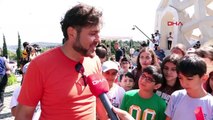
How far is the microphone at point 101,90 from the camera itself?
5.78 feet

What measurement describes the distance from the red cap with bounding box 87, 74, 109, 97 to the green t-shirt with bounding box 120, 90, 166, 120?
1.25 meters

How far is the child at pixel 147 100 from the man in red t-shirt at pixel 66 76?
1113 mm

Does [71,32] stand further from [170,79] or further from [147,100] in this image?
[170,79]

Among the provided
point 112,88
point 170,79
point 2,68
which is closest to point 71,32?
point 170,79

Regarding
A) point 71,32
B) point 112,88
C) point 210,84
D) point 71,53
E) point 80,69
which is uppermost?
point 71,32

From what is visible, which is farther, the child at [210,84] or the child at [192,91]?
the child at [210,84]

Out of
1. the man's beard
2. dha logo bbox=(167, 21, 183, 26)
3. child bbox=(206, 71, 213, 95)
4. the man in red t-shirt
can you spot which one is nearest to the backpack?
child bbox=(206, 71, 213, 95)

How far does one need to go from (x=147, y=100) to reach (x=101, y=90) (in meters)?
1.38

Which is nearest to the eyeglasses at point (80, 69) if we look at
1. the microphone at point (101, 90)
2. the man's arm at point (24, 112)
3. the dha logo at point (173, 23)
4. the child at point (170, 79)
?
the microphone at point (101, 90)

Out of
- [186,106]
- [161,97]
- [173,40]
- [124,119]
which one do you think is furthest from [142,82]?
[173,40]

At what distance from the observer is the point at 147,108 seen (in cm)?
312

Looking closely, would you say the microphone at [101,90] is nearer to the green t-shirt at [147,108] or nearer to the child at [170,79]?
the green t-shirt at [147,108]

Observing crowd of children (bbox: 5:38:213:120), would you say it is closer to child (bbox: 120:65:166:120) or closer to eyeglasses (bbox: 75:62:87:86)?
child (bbox: 120:65:166:120)

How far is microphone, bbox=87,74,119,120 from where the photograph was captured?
176 cm
